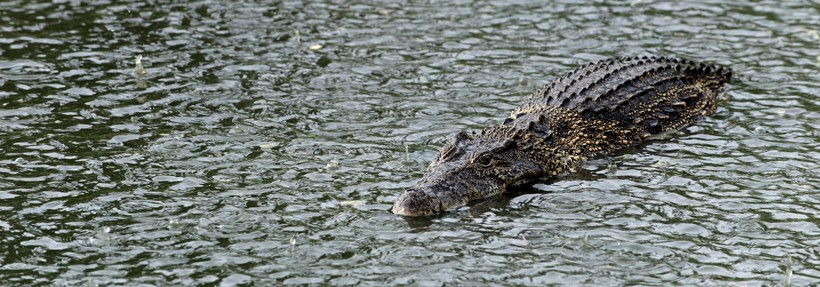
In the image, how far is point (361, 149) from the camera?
13.1m

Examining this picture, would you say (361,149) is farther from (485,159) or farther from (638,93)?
(638,93)

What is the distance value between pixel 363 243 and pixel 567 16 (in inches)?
376

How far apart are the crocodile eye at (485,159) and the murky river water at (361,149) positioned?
0.51 m

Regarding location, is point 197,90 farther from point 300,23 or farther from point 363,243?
point 363,243

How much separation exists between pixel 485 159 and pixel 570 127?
1.61m

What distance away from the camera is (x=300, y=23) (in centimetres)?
1841

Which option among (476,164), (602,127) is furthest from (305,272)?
(602,127)

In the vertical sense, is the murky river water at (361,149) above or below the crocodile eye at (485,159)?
below

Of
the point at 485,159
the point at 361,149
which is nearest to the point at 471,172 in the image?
the point at 485,159

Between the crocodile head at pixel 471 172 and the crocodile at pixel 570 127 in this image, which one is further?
the crocodile at pixel 570 127

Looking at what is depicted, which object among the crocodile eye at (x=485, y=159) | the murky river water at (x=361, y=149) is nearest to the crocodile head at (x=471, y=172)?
the crocodile eye at (x=485, y=159)

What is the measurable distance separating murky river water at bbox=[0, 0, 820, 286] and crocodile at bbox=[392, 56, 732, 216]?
0.27 m

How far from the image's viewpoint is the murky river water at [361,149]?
9922mm

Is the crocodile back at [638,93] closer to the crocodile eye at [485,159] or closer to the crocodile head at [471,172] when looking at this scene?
the crocodile head at [471,172]
